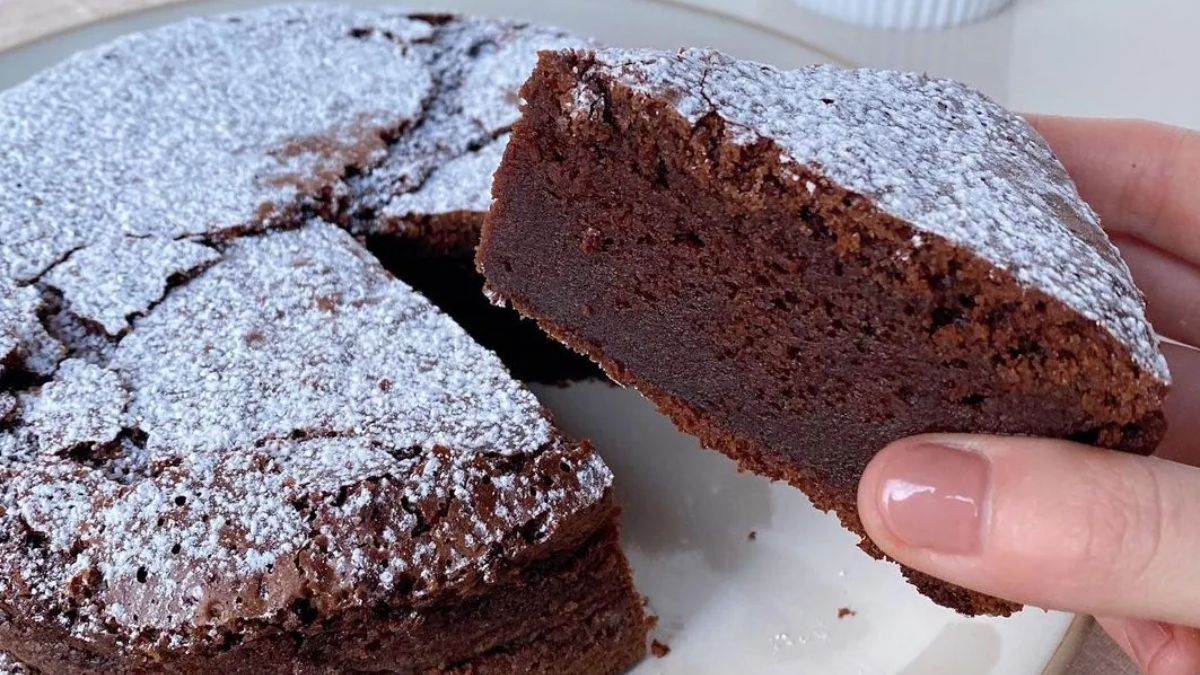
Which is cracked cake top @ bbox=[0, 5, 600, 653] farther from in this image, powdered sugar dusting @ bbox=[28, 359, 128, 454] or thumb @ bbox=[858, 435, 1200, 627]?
thumb @ bbox=[858, 435, 1200, 627]

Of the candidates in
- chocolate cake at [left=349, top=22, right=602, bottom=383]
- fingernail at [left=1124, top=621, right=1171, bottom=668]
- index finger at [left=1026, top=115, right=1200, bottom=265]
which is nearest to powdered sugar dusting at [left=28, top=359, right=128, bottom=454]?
chocolate cake at [left=349, top=22, right=602, bottom=383]

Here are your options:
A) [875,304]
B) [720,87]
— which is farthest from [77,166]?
[875,304]

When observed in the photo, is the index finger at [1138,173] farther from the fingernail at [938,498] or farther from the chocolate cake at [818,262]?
the fingernail at [938,498]

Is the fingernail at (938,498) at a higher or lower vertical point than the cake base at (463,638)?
higher

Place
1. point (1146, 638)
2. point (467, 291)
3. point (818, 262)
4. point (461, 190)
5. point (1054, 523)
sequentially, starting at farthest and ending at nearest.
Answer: point (467, 291), point (461, 190), point (1146, 638), point (818, 262), point (1054, 523)

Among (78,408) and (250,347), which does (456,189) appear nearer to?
(250,347)

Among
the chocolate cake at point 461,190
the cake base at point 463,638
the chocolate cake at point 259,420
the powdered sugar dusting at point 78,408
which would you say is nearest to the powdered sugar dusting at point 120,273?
the chocolate cake at point 259,420

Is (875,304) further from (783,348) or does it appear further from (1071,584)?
(1071,584)

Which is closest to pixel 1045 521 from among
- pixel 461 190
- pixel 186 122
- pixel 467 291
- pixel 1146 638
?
pixel 1146 638
